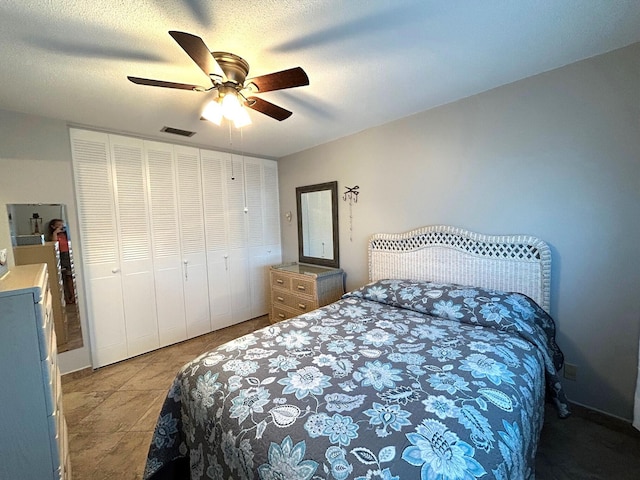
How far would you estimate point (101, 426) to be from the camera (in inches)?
77.6

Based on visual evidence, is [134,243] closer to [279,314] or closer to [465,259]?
[279,314]

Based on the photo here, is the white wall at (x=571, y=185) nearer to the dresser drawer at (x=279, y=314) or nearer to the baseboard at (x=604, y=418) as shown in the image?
the baseboard at (x=604, y=418)

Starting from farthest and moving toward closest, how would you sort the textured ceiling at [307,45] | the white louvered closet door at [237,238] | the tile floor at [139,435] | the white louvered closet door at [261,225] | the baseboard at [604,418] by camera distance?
the white louvered closet door at [261,225]
the white louvered closet door at [237,238]
the baseboard at [604,418]
the tile floor at [139,435]
the textured ceiling at [307,45]

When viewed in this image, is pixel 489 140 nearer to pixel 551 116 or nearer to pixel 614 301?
pixel 551 116

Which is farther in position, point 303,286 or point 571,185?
point 303,286

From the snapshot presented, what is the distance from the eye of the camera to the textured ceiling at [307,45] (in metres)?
1.29

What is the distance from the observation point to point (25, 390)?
1.05 metres

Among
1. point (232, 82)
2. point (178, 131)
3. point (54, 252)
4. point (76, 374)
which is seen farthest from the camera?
point (178, 131)

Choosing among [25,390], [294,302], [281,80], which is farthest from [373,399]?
[294,302]

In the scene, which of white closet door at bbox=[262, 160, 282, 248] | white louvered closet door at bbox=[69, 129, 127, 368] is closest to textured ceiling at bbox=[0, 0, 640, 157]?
white louvered closet door at bbox=[69, 129, 127, 368]

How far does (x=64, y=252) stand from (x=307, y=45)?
2767mm

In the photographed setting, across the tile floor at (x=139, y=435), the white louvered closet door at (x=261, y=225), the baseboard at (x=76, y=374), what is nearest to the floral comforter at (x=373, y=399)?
the tile floor at (x=139, y=435)

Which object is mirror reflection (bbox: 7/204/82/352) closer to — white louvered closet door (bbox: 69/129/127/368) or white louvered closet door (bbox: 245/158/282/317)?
white louvered closet door (bbox: 69/129/127/368)

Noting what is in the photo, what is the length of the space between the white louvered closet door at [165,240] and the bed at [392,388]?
190 centimetres
